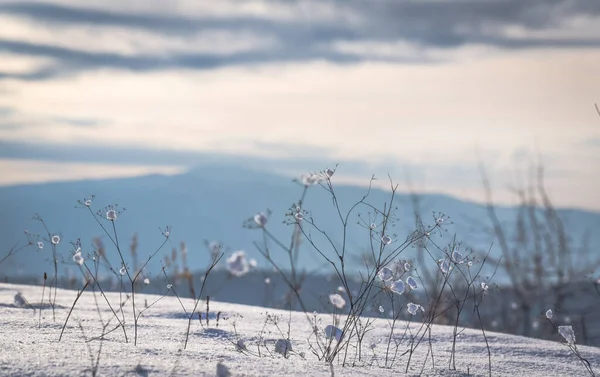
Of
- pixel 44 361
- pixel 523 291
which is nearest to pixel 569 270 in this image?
pixel 523 291

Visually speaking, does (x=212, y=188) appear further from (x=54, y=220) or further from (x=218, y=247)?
(x=218, y=247)

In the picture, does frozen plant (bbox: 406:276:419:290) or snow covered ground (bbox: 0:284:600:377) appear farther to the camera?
frozen plant (bbox: 406:276:419:290)

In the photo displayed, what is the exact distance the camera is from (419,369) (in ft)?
11.2

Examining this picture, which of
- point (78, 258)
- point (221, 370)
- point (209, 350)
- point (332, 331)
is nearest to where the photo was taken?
point (221, 370)

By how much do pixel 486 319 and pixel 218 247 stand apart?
26.8 feet

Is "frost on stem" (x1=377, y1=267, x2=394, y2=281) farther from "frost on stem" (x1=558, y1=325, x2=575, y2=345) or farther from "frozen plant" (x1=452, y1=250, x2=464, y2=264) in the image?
"frost on stem" (x1=558, y1=325, x2=575, y2=345)

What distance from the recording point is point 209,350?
3301 mm

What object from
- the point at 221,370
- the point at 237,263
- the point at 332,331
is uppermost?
the point at 237,263

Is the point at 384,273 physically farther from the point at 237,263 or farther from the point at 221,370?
the point at 221,370

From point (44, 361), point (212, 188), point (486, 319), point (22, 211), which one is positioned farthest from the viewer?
point (212, 188)

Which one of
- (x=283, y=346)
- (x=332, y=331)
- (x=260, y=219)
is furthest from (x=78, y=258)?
(x=332, y=331)

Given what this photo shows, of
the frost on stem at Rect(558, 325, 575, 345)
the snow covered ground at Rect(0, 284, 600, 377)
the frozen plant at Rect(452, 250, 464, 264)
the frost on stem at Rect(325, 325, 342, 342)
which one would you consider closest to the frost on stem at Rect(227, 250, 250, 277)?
the snow covered ground at Rect(0, 284, 600, 377)

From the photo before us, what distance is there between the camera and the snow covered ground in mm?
2783

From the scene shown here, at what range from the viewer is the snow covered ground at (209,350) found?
2783mm
